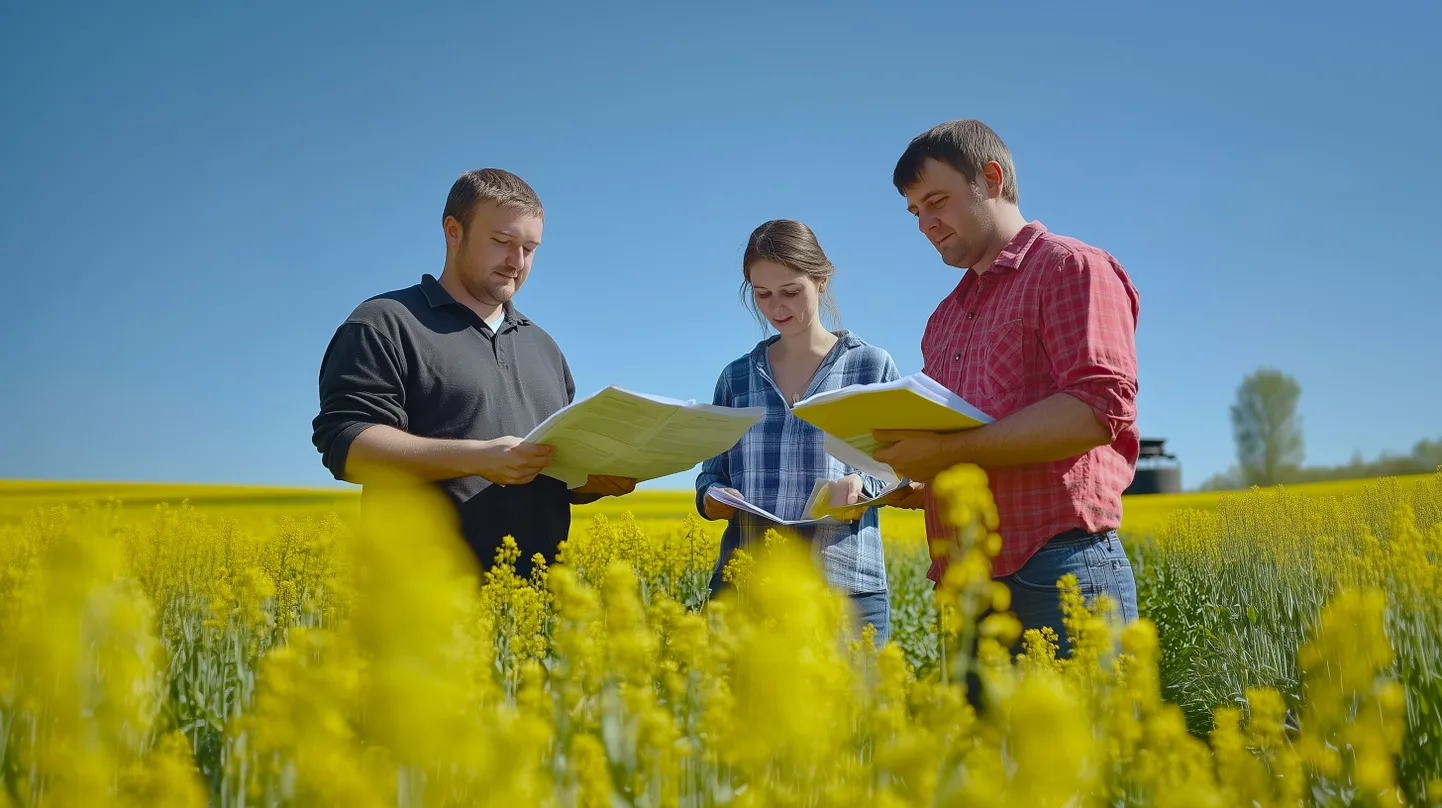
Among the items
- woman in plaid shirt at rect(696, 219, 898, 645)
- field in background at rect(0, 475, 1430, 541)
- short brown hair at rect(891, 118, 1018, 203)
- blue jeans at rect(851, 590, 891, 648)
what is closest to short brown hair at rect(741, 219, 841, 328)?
woman in plaid shirt at rect(696, 219, 898, 645)

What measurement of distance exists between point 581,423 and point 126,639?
1.45 metres

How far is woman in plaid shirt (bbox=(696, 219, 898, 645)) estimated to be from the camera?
386cm

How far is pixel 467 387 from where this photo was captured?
11.7ft

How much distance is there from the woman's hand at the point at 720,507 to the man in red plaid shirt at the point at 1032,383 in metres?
1.04

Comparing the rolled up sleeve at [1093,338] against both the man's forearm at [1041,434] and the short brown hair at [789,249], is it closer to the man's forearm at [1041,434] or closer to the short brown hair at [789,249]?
the man's forearm at [1041,434]

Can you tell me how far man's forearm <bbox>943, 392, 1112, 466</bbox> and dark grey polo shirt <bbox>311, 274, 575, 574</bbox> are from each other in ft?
6.04

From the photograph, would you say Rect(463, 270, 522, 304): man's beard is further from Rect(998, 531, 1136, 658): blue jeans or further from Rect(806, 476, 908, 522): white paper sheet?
Rect(998, 531, 1136, 658): blue jeans

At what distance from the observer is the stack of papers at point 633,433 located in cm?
296

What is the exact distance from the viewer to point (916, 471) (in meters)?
2.84

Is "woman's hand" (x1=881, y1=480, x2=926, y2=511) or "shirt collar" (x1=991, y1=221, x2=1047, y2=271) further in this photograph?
"woman's hand" (x1=881, y1=480, x2=926, y2=511)

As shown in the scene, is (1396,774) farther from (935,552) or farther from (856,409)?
(856,409)

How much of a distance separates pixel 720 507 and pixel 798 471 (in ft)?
1.21

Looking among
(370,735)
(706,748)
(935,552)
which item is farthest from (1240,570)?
(370,735)

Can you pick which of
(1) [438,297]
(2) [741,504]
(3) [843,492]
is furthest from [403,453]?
(3) [843,492]
